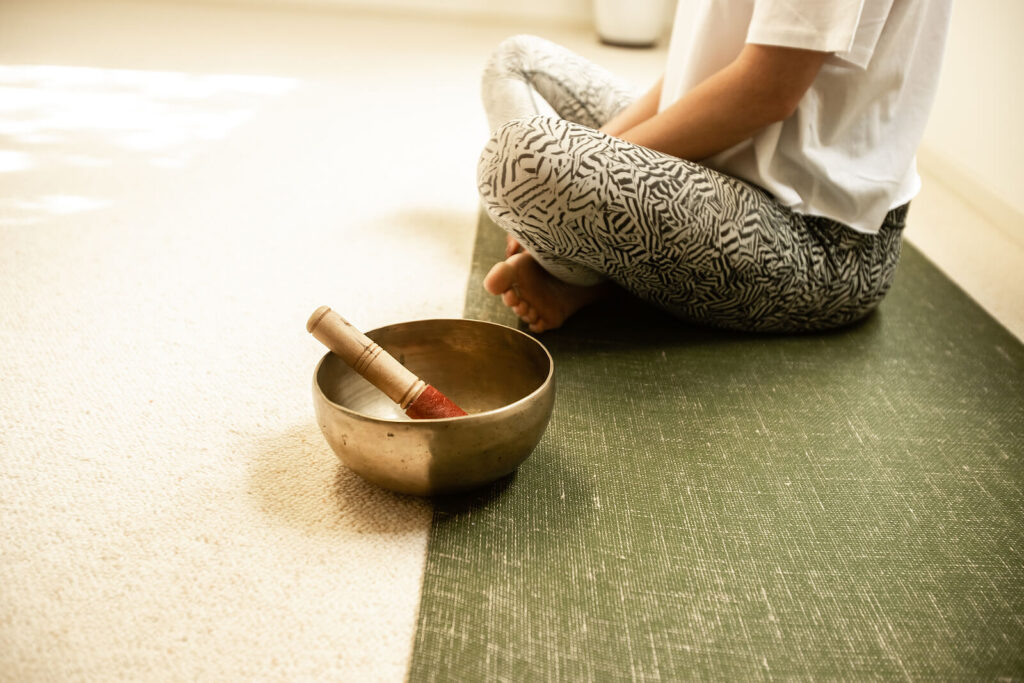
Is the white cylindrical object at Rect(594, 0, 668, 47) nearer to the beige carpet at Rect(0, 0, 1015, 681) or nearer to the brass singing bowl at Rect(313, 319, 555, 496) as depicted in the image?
the beige carpet at Rect(0, 0, 1015, 681)

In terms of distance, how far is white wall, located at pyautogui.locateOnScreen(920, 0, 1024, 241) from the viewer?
1.98m

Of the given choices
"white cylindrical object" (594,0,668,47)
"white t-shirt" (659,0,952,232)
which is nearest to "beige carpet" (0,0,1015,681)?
"white t-shirt" (659,0,952,232)

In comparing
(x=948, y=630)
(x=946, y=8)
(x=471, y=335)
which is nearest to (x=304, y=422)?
(x=471, y=335)

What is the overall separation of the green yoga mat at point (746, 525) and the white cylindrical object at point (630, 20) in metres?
3.08

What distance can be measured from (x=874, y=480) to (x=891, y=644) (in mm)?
271

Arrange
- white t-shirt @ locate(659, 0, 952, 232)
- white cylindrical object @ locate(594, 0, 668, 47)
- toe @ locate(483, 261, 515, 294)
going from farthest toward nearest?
white cylindrical object @ locate(594, 0, 668, 47) < toe @ locate(483, 261, 515, 294) < white t-shirt @ locate(659, 0, 952, 232)

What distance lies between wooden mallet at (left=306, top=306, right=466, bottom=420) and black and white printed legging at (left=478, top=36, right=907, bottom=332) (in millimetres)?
353

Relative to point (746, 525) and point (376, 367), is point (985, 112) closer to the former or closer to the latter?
point (746, 525)

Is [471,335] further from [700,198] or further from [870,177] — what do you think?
[870,177]

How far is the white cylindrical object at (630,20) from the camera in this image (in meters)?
3.98

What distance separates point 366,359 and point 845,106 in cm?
76

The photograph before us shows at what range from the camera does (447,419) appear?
0.81m

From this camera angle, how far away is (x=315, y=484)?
0.94 metres

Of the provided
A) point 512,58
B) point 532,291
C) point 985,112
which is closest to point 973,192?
point 985,112
